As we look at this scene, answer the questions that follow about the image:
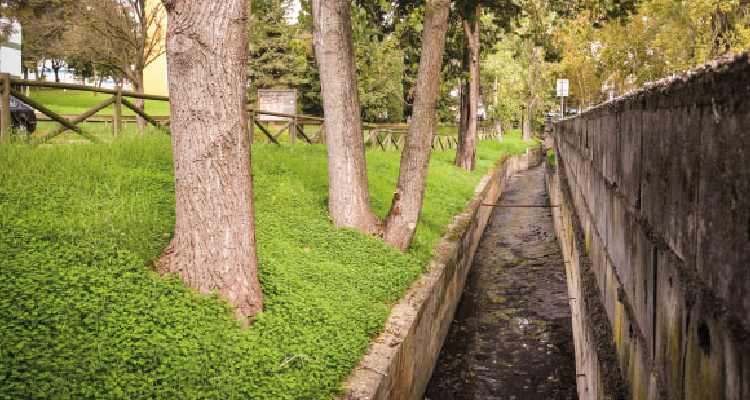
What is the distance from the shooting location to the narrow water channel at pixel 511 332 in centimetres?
739

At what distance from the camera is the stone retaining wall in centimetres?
142

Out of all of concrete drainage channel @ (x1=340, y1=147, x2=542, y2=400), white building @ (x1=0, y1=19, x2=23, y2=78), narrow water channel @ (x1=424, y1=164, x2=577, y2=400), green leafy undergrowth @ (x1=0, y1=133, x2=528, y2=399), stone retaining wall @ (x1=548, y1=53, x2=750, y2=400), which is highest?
white building @ (x1=0, y1=19, x2=23, y2=78)

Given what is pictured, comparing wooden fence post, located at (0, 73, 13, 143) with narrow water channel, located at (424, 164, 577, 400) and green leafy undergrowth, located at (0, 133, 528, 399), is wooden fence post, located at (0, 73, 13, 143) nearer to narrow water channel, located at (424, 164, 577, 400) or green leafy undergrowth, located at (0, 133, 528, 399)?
green leafy undergrowth, located at (0, 133, 528, 399)

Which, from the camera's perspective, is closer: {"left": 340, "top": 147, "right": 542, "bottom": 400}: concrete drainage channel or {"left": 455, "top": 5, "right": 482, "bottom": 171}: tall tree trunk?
{"left": 340, "top": 147, "right": 542, "bottom": 400}: concrete drainage channel

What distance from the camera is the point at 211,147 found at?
5230mm

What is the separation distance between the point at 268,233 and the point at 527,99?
35185mm

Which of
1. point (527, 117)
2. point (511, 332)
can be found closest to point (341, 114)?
point (511, 332)

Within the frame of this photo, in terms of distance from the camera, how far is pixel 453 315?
9.70 meters

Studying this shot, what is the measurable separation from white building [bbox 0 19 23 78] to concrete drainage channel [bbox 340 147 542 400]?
30.5m

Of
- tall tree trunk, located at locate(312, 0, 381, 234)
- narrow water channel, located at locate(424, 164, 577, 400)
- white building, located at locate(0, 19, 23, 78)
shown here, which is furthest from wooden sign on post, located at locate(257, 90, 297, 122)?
white building, located at locate(0, 19, 23, 78)

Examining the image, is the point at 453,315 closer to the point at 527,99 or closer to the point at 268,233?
the point at 268,233

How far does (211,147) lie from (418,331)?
2.78 metres

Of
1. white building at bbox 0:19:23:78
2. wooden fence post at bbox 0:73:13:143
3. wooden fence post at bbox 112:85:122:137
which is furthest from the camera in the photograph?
white building at bbox 0:19:23:78

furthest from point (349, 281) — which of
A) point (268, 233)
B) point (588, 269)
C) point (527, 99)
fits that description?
point (527, 99)
